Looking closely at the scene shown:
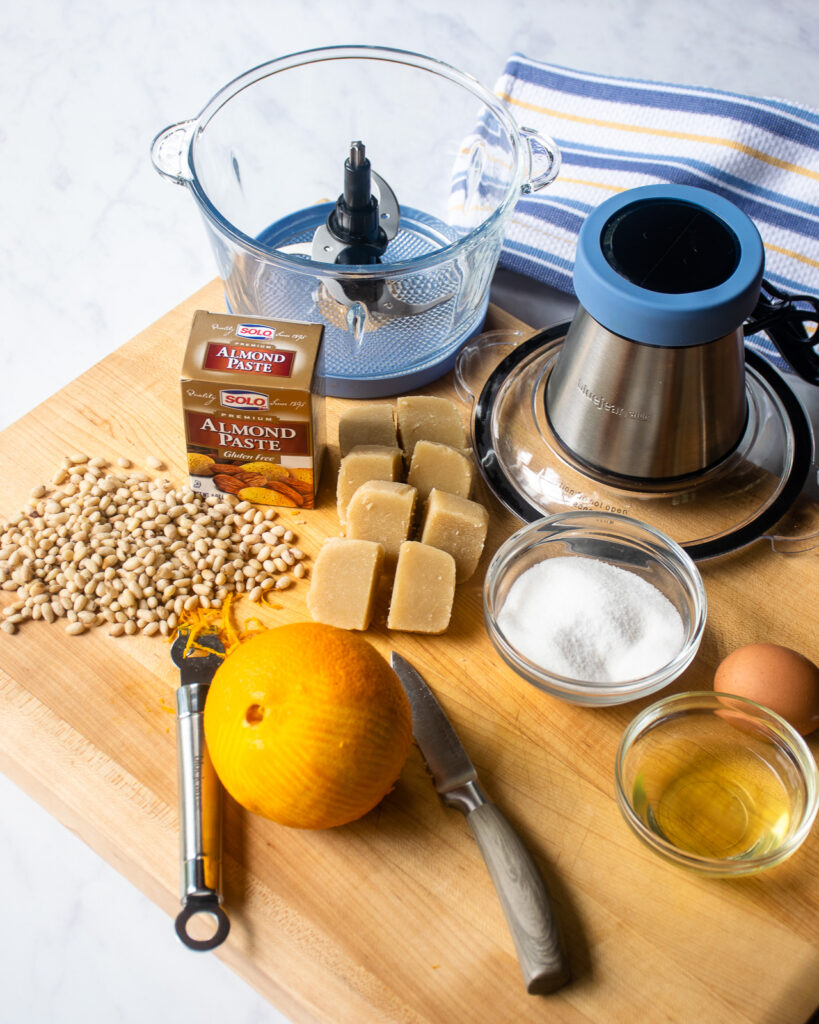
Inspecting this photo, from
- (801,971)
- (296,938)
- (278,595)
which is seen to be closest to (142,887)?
(296,938)

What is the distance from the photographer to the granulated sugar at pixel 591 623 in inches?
38.3

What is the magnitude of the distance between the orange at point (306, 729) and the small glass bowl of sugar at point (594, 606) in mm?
173

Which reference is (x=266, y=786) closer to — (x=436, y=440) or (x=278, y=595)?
(x=278, y=595)

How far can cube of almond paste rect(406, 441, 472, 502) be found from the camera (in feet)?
3.63

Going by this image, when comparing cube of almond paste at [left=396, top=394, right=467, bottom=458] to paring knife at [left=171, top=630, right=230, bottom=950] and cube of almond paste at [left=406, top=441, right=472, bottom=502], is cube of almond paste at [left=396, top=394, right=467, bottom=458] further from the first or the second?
paring knife at [left=171, top=630, right=230, bottom=950]

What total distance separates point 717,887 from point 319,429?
24.3 inches

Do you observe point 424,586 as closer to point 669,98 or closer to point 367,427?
point 367,427

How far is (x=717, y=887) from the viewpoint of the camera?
2.99 ft

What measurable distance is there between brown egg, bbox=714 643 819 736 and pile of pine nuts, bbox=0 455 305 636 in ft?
1.55

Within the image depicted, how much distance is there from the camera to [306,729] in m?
0.82

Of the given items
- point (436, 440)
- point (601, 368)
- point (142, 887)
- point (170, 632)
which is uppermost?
point (601, 368)

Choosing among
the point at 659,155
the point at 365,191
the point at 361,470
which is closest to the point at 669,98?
the point at 659,155

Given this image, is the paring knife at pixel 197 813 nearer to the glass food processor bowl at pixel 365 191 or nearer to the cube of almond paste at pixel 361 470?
the cube of almond paste at pixel 361 470

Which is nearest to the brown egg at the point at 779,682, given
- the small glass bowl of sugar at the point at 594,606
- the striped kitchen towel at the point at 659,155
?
the small glass bowl of sugar at the point at 594,606
